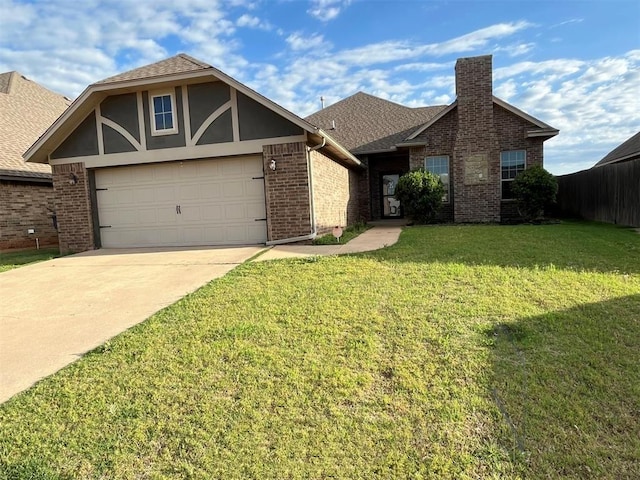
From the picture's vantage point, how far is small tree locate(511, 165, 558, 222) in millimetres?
13164

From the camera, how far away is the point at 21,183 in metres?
12.6

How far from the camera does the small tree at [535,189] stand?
518 inches

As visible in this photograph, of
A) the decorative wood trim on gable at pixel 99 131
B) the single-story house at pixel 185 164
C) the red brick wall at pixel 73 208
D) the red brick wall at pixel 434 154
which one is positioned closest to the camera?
the single-story house at pixel 185 164

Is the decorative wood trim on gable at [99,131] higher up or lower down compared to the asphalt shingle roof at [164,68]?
lower down

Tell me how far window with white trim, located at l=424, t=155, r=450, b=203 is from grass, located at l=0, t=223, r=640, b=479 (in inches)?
402

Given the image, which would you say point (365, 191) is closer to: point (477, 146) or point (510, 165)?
point (477, 146)

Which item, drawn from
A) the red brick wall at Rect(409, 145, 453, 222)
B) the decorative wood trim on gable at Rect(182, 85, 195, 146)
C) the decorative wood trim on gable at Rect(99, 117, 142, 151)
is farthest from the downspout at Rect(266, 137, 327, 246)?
the red brick wall at Rect(409, 145, 453, 222)

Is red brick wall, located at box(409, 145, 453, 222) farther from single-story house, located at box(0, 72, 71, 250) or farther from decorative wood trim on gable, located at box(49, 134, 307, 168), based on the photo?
single-story house, located at box(0, 72, 71, 250)

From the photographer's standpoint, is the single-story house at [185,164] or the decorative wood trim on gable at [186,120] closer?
the single-story house at [185,164]

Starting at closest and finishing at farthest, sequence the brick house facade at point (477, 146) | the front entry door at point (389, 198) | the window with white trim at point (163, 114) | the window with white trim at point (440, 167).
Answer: the window with white trim at point (163, 114), the brick house facade at point (477, 146), the window with white trim at point (440, 167), the front entry door at point (389, 198)

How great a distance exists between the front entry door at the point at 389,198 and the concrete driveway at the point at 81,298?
32.0 ft

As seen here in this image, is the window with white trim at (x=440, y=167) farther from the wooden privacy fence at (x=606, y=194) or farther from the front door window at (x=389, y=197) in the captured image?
the wooden privacy fence at (x=606, y=194)

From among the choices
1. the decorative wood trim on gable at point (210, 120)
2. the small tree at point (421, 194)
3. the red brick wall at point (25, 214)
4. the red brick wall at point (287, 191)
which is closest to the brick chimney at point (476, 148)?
the small tree at point (421, 194)

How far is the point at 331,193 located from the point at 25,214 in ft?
32.1
